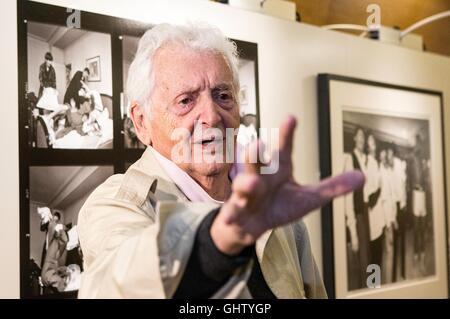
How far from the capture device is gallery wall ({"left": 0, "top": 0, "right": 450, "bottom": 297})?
0.94 meters

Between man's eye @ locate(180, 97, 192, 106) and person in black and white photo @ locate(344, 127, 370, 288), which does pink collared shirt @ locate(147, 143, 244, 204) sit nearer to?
man's eye @ locate(180, 97, 192, 106)

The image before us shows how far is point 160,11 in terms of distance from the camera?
1.09m

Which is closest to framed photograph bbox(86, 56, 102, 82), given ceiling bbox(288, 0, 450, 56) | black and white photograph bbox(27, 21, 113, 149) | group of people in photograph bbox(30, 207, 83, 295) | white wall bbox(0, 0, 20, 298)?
black and white photograph bbox(27, 21, 113, 149)

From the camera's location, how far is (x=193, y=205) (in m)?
0.43

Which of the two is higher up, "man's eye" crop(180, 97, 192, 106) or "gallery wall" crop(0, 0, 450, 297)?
"gallery wall" crop(0, 0, 450, 297)

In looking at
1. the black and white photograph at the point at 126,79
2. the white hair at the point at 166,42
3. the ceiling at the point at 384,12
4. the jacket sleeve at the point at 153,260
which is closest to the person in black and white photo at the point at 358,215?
the ceiling at the point at 384,12

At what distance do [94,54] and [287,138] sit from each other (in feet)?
2.52

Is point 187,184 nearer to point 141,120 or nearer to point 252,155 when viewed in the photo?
point 141,120

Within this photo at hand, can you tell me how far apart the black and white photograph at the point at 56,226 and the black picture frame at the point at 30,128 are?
0.01 m

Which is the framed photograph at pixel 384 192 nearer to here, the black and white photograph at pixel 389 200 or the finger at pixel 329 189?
the black and white photograph at pixel 389 200

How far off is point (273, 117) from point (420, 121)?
56 centimetres

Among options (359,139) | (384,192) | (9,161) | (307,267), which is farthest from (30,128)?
(384,192)
